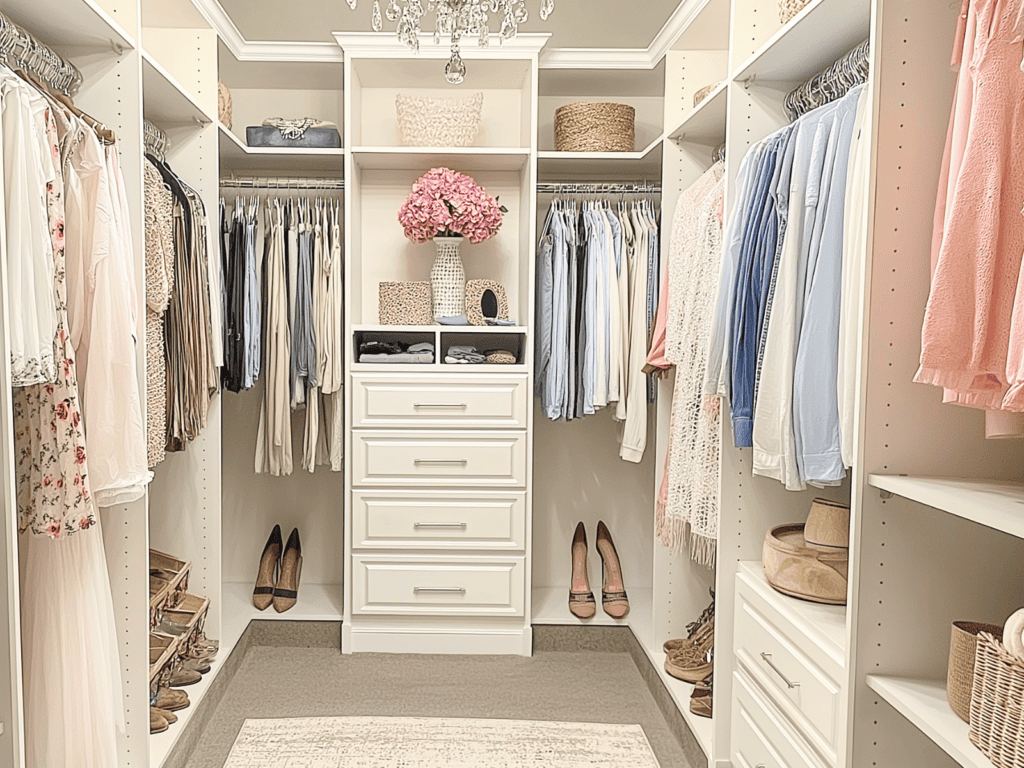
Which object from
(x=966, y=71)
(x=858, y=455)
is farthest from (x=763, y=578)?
(x=966, y=71)

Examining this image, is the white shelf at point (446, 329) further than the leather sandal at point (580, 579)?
No

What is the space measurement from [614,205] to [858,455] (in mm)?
2363

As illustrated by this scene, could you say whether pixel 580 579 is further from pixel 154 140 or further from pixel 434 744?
pixel 154 140

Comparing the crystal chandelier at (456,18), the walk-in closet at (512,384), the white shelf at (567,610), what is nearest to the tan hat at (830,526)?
the walk-in closet at (512,384)

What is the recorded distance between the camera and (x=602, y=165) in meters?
3.55

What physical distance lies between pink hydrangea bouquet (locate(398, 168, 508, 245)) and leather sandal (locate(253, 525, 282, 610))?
1.44 m

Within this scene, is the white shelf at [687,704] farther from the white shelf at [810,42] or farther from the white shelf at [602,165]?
the white shelf at [602,165]

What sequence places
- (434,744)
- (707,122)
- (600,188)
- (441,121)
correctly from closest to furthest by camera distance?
(434,744)
(707,122)
(441,121)
(600,188)

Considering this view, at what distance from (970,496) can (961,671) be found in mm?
260

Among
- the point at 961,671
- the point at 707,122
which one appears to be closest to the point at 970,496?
the point at 961,671

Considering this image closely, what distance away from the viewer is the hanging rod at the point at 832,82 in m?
1.90

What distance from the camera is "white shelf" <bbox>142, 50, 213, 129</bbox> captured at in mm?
2283

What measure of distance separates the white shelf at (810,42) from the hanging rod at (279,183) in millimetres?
1855

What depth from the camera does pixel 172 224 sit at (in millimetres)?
2570
